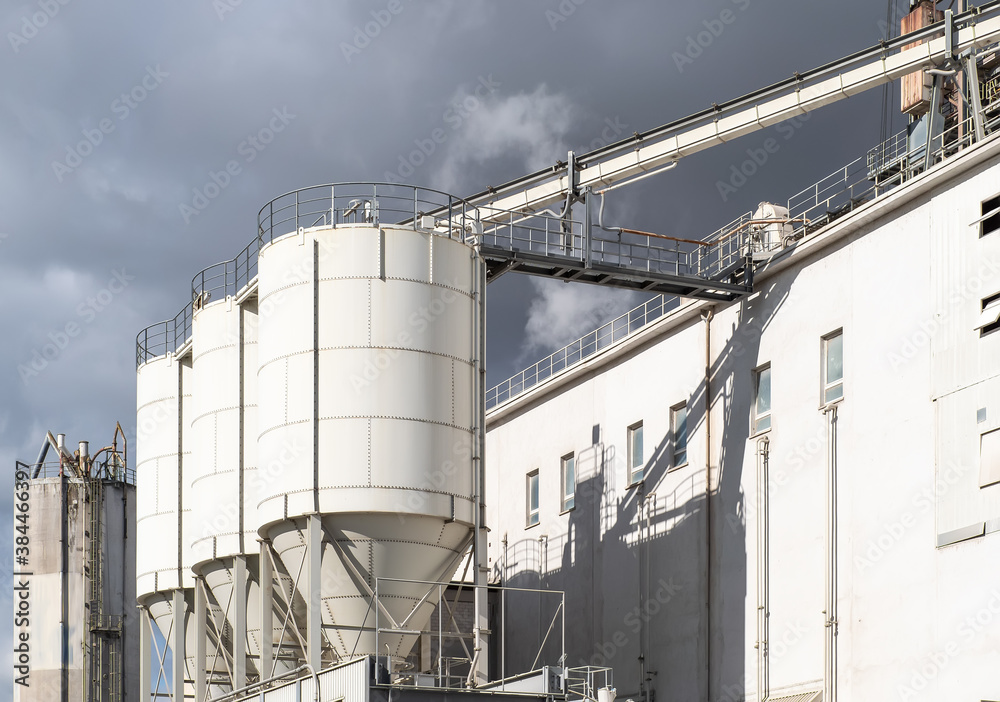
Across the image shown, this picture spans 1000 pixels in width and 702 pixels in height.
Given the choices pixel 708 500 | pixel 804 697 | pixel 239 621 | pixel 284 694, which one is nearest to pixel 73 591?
pixel 239 621

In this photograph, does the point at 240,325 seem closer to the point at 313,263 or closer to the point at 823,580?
the point at 313,263

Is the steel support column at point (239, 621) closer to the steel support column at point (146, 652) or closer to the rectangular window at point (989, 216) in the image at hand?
the steel support column at point (146, 652)

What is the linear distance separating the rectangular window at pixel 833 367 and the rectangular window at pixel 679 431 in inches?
242

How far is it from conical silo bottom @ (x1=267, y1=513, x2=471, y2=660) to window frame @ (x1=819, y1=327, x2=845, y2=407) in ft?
29.5

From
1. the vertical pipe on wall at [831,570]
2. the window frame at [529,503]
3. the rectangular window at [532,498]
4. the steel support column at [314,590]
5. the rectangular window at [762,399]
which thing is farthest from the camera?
the rectangular window at [532,498]

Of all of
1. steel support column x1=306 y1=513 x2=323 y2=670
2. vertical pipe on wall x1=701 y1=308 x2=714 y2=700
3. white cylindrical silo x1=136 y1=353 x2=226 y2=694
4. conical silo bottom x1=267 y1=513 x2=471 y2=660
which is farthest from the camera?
white cylindrical silo x1=136 y1=353 x2=226 y2=694

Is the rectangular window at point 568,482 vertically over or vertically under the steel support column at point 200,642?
over

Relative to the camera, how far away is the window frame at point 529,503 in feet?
147

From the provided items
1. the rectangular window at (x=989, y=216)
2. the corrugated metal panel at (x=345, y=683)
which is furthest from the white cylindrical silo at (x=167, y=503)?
the rectangular window at (x=989, y=216)

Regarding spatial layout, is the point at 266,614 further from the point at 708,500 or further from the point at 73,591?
the point at 73,591

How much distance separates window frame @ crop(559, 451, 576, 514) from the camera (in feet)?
141

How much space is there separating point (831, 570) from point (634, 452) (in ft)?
34.4

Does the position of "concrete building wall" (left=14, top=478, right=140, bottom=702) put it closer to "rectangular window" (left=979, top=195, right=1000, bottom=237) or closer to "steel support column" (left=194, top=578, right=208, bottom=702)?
"steel support column" (left=194, top=578, right=208, bottom=702)

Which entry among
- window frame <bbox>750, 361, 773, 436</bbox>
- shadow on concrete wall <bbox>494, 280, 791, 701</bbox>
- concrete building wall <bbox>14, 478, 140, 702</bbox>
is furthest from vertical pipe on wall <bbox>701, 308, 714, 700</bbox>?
concrete building wall <bbox>14, 478, 140, 702</bbox>
